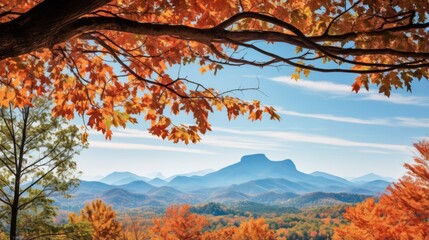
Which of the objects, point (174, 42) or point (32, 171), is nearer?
point (174, 42)

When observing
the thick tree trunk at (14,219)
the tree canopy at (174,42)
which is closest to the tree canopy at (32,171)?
the thick tree trunk at (14,219)

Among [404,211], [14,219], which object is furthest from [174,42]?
[404,211]

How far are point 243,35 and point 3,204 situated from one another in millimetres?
11770

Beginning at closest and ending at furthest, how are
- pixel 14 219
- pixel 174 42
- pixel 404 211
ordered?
1. pixel 174 42
2. pixel 14 219
3. pixel 404 211

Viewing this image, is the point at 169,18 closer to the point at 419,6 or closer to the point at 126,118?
the point at 126,118

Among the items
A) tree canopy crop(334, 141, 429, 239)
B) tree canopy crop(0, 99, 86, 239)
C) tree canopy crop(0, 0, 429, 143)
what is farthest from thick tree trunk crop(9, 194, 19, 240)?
tree canopy crop(334, 141, 429, 239)

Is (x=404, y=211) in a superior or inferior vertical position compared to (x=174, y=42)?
inferior

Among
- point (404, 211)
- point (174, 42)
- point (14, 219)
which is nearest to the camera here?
point (174, 42)

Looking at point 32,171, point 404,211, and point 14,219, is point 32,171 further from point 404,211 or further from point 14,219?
point 404,211

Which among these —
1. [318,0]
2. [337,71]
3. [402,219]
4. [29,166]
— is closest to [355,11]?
[318,0]

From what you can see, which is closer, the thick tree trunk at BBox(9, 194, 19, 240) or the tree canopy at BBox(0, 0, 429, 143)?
the tree canopy at BBox(0, 0, 429, 143)

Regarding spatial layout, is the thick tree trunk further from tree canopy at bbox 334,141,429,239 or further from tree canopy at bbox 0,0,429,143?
tree canopy at bbox 334,141,429,239

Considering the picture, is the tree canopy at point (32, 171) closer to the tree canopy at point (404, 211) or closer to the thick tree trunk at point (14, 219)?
the thick tree trunk at point (14, 219)

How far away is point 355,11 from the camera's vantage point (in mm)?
3482
